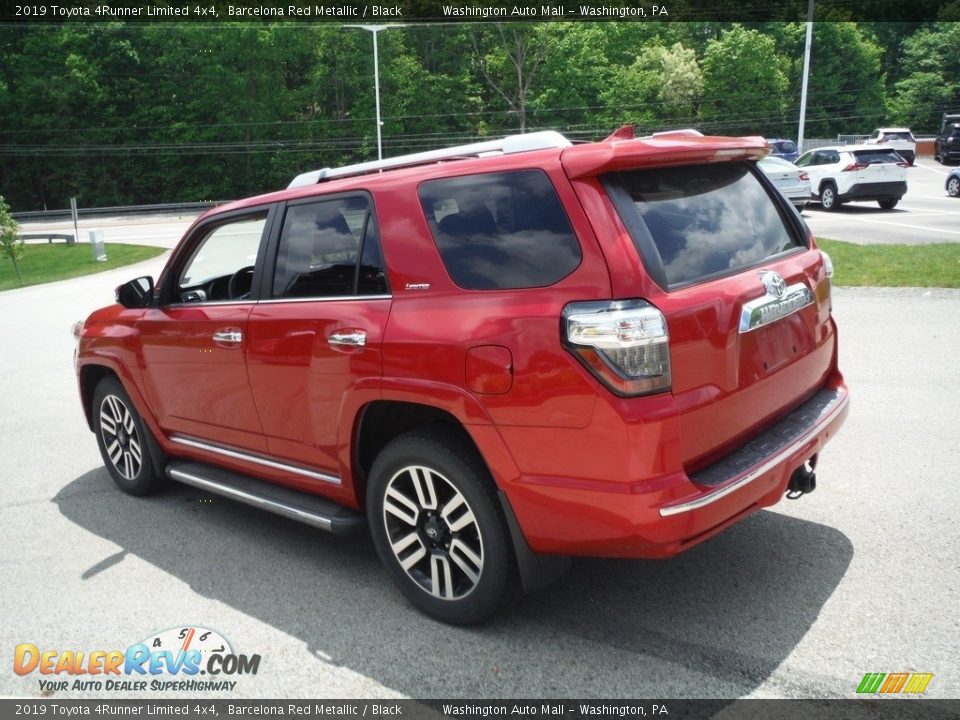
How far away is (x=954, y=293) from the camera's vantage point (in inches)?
411

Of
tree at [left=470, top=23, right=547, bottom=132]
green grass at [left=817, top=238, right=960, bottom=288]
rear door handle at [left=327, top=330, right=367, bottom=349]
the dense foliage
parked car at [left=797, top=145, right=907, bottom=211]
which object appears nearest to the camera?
rear door handle at [left=327, top=330, right=367, bottom=349]

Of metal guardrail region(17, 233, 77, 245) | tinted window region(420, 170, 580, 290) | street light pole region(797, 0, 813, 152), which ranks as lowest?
metal guardrail region(17, 233, 77, 245)

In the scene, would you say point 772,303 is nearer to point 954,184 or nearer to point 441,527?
point 441,527

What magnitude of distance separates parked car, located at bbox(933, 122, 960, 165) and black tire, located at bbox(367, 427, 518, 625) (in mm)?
48701

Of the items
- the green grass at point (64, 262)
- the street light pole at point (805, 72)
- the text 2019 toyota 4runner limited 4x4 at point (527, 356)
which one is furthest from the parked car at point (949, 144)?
the text 2019 toyota 4runner limited 4x4 at point (527, 356)

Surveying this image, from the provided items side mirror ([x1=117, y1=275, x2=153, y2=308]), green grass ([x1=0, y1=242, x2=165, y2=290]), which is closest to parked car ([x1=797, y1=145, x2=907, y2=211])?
green grass ([x1=0, y1=242, x2=165, y2=290])

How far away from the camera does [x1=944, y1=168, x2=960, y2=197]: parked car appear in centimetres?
2576

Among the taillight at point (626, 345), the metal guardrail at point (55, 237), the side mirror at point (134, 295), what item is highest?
the taillight at point (626, 345)

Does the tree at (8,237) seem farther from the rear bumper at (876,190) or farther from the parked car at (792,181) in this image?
the rear bumper at (876,190)

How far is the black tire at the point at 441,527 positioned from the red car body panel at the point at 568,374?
0.15m

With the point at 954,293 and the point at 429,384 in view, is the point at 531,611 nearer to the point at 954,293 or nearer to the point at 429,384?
the point at 429,384

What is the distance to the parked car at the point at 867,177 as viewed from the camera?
2330 centimetres

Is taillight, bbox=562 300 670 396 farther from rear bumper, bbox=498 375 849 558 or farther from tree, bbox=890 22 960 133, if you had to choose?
tree, bbox=890 22 960 133

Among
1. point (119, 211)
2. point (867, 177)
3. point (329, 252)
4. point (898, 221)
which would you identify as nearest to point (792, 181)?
point (867, 177)
